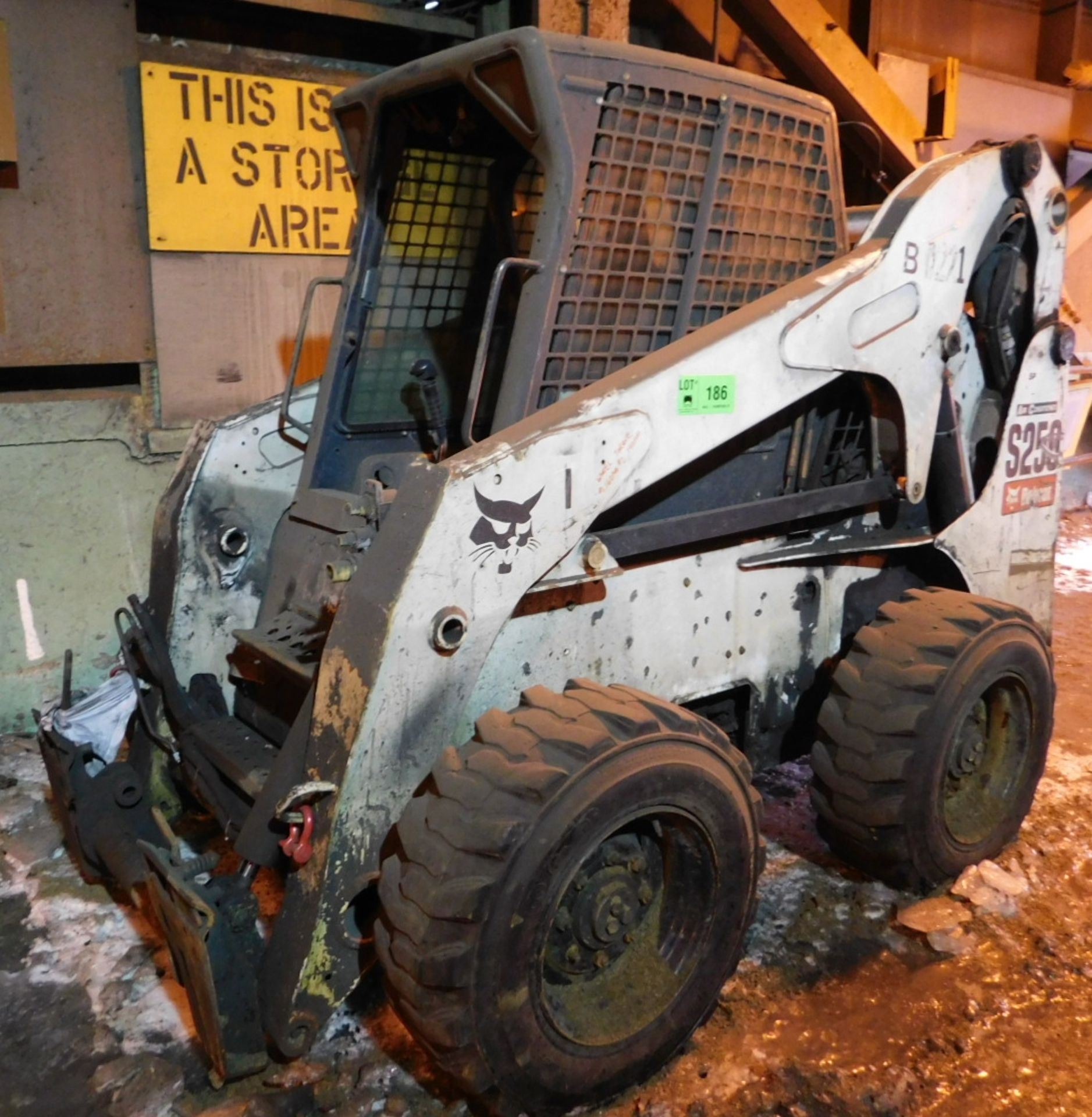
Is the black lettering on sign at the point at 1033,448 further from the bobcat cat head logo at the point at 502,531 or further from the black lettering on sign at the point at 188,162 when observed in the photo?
the black lettering on sign at the point at 188,162

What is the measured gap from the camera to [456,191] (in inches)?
122

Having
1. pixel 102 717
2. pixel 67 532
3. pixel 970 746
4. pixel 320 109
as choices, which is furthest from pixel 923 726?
pixel 320 109

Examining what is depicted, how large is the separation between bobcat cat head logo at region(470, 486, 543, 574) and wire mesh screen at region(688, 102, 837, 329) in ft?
2.92

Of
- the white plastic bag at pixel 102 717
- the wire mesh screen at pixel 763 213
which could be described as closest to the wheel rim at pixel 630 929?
the wire mesh screen at pixel 763 213

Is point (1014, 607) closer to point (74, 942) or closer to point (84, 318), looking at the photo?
point (74, 942)

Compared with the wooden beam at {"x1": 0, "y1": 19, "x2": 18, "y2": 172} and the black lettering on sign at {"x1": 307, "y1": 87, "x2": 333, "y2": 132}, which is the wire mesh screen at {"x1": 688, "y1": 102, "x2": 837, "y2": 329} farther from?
the wooden beam at {"x1": 0, "y1": 19, "x2": 18, "y2": 172}

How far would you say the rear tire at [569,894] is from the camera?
1900 mm

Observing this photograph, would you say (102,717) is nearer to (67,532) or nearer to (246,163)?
(67,532)

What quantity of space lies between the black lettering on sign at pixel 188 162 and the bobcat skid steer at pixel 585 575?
156 cm

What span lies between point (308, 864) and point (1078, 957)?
2.04 m

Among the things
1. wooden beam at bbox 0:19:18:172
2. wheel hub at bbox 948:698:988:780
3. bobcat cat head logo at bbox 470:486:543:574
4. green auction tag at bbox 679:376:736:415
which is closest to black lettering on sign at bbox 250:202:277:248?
wooden beam at bbox 0:19:18:172

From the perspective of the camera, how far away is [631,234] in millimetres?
2541

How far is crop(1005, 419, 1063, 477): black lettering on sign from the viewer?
3.32 m

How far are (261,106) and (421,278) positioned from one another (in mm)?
1843
